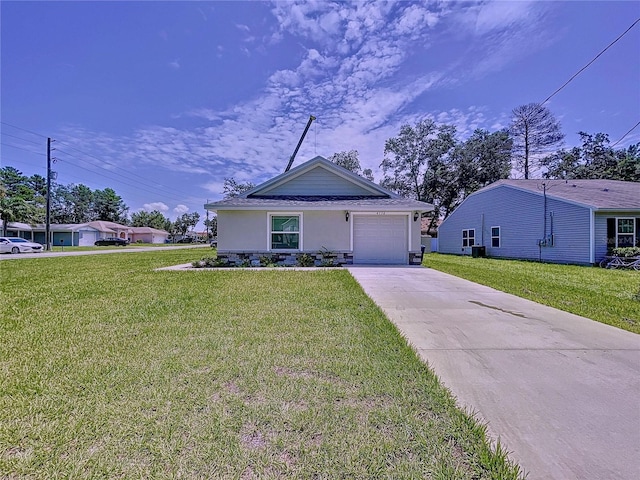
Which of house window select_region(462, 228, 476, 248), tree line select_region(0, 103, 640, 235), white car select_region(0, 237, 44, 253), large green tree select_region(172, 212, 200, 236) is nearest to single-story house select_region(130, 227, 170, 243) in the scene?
large green tree select_region(172, 212, 200, 236)

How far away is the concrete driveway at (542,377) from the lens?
1.79m

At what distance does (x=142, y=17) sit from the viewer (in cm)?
973

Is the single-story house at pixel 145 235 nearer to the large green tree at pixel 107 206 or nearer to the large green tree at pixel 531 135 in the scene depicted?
the large green tree at pixel 107 206

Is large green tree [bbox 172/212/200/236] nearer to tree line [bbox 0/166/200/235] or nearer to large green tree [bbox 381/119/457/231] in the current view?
tree line [bbox 0/166/200/235]

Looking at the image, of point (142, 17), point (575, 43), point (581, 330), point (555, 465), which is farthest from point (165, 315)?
point (575, 43)

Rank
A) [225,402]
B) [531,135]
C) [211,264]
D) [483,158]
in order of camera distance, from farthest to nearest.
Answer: [483,158] < [531,135] < [211,264] < [225,402]

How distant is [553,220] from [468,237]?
254 inches

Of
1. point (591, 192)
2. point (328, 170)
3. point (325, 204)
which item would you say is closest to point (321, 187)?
point (328, 170)

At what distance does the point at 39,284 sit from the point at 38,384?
700cm

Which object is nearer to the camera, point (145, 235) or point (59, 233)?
point (59, 233)

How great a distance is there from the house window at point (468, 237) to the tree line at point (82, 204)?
56354 mm

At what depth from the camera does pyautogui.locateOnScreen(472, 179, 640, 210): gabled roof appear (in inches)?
510

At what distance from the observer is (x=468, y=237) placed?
68.5ft

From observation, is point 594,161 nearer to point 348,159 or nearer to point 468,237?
point 468,237
